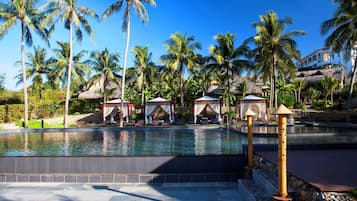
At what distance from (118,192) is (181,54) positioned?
18.1 meters

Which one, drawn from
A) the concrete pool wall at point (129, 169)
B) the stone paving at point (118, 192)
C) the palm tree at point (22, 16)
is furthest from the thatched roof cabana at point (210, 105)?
the stone paving at point (118, 192)

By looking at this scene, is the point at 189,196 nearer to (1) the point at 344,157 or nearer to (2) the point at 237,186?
(2) the point at 237,186

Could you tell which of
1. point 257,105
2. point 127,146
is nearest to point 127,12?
point 257,105

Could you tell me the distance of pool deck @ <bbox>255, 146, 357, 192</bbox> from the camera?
3.06 meters

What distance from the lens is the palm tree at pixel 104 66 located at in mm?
25625

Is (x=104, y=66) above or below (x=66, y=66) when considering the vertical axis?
above

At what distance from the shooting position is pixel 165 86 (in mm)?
27078

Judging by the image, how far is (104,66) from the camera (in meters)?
25.9

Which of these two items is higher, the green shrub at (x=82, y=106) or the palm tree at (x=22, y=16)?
the palm tree at (x=22, y=16)

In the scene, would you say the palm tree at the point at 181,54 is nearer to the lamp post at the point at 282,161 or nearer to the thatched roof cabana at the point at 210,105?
the thatched roof cabana at the point at 210,105

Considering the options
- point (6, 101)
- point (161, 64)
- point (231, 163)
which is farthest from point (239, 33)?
point (6, 101)

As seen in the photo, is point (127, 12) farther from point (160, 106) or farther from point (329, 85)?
point (329, 85)

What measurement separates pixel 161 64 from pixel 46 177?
1840 cm

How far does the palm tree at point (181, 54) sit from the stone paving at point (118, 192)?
1693 centimetres
